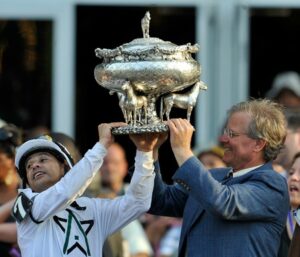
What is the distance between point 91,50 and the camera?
1134cm

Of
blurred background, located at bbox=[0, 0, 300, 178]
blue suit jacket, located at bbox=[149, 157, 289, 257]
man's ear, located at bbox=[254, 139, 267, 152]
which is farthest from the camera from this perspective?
blurred background, located at bbox=[0, 0, 300, 178]

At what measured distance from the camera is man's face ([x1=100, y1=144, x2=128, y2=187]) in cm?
1007

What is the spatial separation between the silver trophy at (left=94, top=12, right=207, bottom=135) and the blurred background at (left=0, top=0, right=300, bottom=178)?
445cm

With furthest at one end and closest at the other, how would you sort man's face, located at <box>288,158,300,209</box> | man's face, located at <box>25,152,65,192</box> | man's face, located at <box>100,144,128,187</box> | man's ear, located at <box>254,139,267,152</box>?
man's face, located at <box>100,144,128,187</box>
man's face, located at <box>288,158,300,209</box>
man's face, located at <box>25,152,65,192</box>
man's ear, located at <box>254,139,267,152</box>

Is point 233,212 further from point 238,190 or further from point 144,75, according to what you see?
point 144,75

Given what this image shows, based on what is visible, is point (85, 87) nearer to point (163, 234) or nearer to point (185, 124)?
point (163, 234)

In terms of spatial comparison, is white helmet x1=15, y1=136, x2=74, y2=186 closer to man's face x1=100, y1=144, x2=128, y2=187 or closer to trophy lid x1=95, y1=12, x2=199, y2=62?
trophy lid x1=95, y1=12, x2=199, y2=62

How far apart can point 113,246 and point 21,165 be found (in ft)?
5.48

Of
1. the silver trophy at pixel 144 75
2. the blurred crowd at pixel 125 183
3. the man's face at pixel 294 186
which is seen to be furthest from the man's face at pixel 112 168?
the silver trophy at pixel 144 75

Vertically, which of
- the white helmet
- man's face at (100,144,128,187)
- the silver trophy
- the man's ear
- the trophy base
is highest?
the silver trophy

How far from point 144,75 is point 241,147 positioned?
56 centimetres

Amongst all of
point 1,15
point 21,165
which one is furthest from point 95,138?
point 21,165

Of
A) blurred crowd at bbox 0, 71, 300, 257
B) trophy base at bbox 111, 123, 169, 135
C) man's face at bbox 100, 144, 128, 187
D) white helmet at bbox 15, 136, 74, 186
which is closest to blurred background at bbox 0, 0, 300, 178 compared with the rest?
blurred crowd at bbox 0, 71, 300, 257

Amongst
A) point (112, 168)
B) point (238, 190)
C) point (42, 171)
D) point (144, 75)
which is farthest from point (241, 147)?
point (112, 168)
